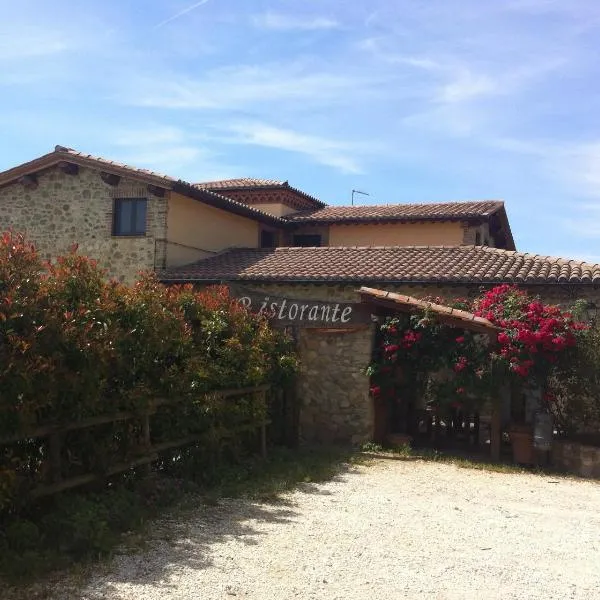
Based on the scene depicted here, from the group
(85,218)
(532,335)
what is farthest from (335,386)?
(85,218)

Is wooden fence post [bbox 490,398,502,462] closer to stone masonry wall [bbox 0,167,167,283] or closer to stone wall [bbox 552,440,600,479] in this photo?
stone wall [bbox 552,440,600,479]

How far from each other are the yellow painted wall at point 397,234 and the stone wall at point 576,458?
38.0 ft

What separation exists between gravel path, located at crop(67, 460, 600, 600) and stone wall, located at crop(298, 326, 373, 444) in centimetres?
277

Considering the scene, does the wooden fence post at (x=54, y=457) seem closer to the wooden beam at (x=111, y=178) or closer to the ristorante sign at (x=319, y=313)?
the ristorante sign at (x=319, y=313)

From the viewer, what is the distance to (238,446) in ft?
30.2

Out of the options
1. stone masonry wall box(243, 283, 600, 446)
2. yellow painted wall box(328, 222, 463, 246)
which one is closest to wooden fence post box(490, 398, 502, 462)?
stone masonry wall box(243, 283, 600, 446)

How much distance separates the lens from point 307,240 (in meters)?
23.1

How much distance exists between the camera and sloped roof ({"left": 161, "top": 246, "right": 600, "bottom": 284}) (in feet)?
45.9

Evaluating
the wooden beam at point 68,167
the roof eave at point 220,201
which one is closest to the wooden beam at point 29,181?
the wooden beam at point 68,167

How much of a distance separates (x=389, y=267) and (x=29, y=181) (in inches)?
397

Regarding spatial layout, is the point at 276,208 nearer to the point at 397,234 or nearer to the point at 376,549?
the point at 397,234

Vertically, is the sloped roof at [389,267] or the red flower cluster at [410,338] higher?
the sloped roof at [389,267]

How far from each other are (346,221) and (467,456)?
12.2m

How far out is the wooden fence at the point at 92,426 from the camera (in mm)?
5621
